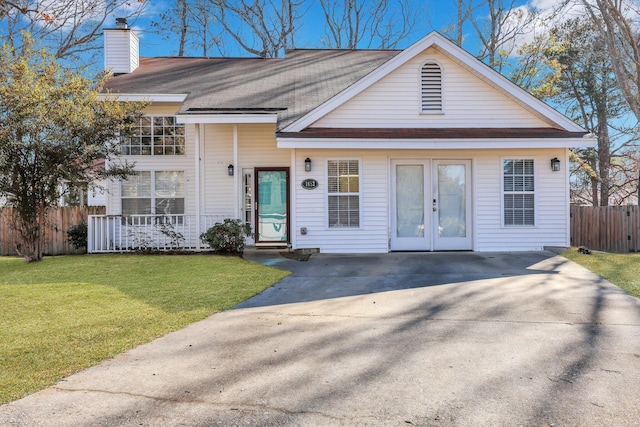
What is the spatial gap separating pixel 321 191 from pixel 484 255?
13.2 feet

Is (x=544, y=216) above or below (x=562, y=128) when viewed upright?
below

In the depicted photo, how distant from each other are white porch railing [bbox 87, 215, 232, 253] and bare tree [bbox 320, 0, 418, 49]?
16710 mm

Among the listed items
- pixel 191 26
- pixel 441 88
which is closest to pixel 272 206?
pixel 441 88

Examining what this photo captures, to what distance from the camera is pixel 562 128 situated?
1054cm

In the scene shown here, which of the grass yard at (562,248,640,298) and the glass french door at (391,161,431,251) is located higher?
the glass french door at (391,161,431,251)

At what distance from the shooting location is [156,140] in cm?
1231

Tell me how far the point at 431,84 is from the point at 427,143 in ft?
A: 5.61

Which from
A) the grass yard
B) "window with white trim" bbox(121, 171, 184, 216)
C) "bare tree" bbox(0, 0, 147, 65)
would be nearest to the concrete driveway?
the grass yard

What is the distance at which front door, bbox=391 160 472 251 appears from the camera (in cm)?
1074

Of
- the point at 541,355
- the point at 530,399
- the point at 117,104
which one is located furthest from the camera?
the point at 117,104

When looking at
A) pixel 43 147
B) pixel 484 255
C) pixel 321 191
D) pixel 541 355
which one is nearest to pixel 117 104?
pixel 43 147

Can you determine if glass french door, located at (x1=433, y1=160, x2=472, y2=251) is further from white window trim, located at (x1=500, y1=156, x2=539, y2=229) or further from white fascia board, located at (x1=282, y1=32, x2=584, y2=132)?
white fascia board, located at (x1=282, y1=32, x2=584, y2=132)

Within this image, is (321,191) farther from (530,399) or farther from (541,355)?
(530,399)

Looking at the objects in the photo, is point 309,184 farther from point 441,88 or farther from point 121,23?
point 121,23
